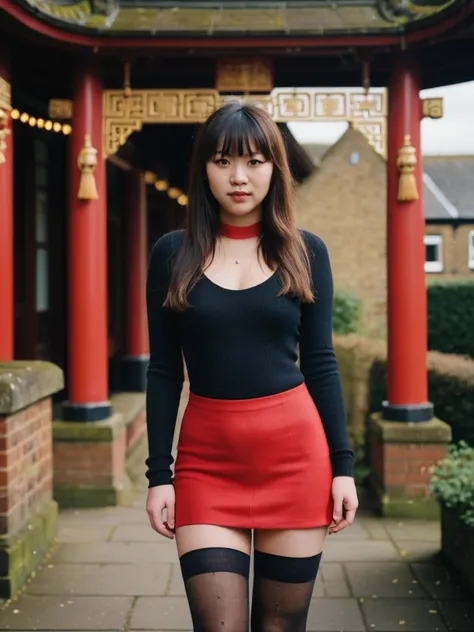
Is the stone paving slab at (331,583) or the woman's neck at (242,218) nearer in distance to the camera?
the woman's neck at (242,218)

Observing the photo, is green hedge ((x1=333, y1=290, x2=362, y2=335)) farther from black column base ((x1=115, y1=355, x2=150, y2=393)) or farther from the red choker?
the red choker

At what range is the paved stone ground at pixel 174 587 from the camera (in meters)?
3.82

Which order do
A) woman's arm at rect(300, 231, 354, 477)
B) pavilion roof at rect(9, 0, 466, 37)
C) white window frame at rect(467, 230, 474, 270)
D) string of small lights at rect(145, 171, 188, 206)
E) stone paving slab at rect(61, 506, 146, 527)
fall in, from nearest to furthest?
woman's arm at rect(300, 231, 354, 477) < pavilion roof at rect(9, 0, 466, 37) < stone paving slab at rect(61, 506, 146, 527) < string of small lights at rect(145, 171, 188, 206) < white window frame at rect(467, 230, 474, 270)

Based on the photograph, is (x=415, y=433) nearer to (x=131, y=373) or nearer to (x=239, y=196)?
(x=239, y=196)

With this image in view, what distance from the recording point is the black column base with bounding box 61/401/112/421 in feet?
20.2

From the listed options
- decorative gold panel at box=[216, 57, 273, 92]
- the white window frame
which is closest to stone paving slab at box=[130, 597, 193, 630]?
decorative gold panel at box=[216, 57, 273, 92]

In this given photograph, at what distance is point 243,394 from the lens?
78.2 inches

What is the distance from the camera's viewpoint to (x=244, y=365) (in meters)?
1.98

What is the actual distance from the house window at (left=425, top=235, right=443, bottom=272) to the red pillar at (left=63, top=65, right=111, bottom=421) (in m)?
20.8

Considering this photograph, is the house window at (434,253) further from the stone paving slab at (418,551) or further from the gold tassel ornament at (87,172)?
the stone paving slab at (418,551)

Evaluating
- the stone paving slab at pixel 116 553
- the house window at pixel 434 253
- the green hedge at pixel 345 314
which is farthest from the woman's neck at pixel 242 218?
the house window at pixel 434 253

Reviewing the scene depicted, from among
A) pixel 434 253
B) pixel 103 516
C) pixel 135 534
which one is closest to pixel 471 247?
pixel 434 253

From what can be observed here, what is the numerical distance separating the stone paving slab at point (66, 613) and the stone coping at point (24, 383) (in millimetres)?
976

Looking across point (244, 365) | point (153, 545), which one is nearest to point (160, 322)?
point (244, 365)
